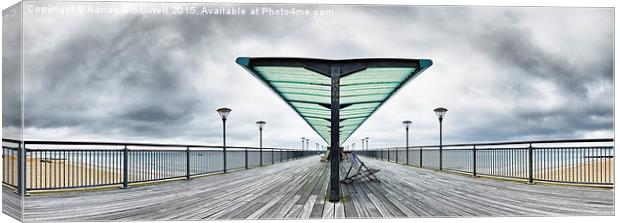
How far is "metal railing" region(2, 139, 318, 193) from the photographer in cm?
468

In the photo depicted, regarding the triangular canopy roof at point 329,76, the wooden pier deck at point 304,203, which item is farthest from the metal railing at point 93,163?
the triangular canopy roof at point 329,76

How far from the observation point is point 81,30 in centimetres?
454

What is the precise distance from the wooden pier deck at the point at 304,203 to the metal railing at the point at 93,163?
253 millimetres

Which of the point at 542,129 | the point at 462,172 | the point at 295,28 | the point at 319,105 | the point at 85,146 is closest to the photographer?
the point at 295,28

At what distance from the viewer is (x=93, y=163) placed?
562 centimetres

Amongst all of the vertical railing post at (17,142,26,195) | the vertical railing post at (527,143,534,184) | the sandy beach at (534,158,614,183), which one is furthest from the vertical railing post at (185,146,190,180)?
the sandy beach at (534,158,614,183)

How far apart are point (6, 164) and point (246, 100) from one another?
381cm

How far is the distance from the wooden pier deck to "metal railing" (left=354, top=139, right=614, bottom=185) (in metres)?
0.33

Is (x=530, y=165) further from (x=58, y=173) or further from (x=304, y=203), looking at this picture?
(x=58, y=173)

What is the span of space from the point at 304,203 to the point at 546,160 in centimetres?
492

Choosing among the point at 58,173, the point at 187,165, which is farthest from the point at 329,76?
the point at 187,165

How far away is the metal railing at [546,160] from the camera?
5.79 metres

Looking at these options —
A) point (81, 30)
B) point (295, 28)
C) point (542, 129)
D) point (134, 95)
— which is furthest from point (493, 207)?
point (81, 30)

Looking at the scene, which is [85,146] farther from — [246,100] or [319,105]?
[319,105]
